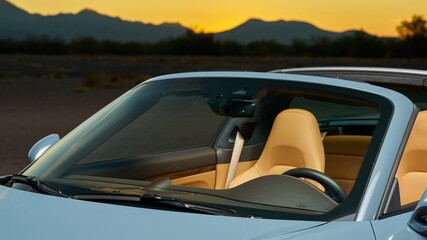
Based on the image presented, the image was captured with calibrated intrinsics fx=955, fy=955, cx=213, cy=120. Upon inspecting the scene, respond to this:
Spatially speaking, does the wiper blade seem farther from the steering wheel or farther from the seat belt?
the seat belt

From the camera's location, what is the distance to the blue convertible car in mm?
3561

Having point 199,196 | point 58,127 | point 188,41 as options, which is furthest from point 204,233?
point 188,41

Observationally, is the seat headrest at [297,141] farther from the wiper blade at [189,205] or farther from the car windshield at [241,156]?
the wiper blade at [189,205]

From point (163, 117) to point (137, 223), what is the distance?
20182mm

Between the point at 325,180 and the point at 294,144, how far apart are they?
566mm

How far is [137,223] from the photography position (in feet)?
11.5

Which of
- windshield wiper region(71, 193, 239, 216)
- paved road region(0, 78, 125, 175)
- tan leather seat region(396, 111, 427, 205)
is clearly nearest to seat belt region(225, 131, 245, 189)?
tan leather seat region(396, 111, 427, 205)

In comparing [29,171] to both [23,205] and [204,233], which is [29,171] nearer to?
[23,205]

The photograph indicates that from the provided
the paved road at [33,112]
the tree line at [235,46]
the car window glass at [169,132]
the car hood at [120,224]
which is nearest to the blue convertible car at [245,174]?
the car hood at [120,224]

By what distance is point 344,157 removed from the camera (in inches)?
223

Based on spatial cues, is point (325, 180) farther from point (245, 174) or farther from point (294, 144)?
point (245, 174)

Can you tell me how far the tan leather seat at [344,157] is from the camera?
17.7 ft

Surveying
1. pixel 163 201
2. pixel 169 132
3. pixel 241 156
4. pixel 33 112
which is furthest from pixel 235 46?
pixel 163 201

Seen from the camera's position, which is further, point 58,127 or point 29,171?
point 58,127
